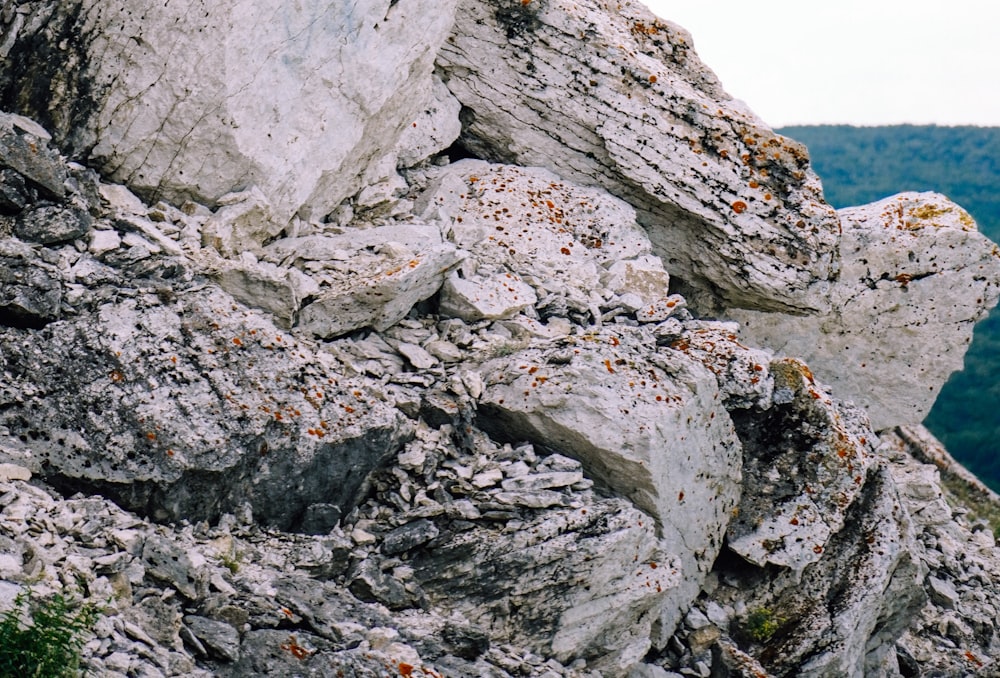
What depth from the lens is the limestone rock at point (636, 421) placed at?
10.6 m

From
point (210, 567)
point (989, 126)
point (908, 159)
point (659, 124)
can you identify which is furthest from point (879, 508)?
point (989, 126)

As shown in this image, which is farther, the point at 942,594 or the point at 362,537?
the point at 942,594

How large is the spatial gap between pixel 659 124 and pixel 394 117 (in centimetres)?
456

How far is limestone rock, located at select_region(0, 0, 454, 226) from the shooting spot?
998cm

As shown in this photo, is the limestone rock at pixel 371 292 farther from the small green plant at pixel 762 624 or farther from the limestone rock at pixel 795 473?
the small green plant at pixel 762 624

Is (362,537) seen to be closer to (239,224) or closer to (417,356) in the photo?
(417,356)

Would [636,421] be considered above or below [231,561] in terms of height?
above

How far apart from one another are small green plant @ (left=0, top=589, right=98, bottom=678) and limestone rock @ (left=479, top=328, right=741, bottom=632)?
5548 mm

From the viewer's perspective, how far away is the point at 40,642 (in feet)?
19.1

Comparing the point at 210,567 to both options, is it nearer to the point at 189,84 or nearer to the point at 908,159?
the point at 189,84

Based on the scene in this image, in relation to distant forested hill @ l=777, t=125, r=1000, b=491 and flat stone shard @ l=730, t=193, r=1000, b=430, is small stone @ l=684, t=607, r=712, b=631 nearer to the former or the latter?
flat stone shard @ l=730, t=193, r=1000, b=430

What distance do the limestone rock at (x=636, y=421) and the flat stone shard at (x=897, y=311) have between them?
18.0 feet

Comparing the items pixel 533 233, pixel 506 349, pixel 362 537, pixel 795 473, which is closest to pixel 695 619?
pixel 795 473

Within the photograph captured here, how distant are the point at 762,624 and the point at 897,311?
23.8 feet
